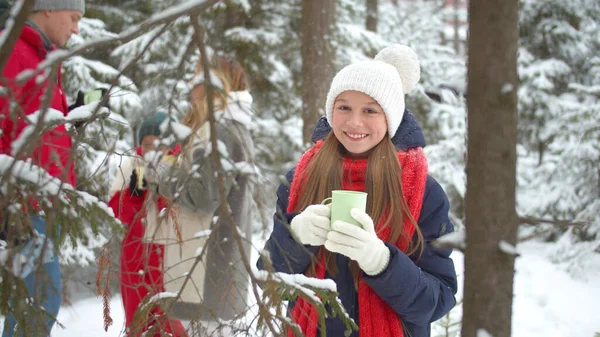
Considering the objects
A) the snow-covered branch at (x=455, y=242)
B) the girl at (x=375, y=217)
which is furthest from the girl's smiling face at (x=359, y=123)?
the snow-covered branch at (x=455, y=242)

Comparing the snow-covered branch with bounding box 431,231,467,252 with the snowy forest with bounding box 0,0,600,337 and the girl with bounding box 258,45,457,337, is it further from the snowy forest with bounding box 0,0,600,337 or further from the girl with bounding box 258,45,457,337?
the girl with bounding box 258,45,457,337

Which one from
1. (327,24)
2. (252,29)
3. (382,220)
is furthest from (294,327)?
(252,29)

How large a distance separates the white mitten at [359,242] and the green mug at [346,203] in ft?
0.07

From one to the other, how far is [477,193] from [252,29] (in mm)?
8452

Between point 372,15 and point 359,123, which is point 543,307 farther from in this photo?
point 372,15

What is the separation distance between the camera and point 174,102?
1.32 meters

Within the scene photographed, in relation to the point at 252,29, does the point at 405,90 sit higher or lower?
lower

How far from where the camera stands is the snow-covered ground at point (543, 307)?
527 cm

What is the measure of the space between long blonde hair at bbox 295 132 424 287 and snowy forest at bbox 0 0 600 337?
244 millimetres

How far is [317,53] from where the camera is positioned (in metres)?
6.66

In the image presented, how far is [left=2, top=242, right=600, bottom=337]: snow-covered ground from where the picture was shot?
5270 millimetres

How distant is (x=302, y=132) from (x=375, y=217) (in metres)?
4.97

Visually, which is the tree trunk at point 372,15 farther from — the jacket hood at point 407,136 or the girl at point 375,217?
the girl at point 375,217

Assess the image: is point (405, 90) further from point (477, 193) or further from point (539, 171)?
point (539, 171)
